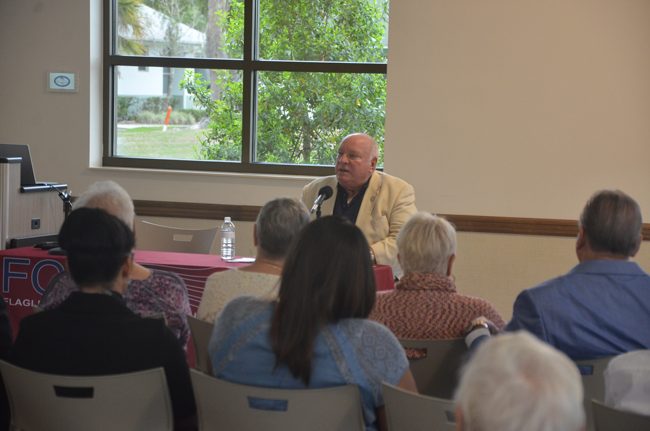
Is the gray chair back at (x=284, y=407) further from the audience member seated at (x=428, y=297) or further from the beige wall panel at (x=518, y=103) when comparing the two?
the beige wall panel at (x=518, y=103)

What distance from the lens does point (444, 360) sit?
8.74 ft

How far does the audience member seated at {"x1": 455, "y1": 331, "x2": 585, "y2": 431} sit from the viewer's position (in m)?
1.13

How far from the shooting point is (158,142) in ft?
21.6

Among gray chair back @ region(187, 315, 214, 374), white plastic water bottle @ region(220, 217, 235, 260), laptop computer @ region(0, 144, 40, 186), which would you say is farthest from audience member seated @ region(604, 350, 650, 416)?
laptop computer @ region(0, 144, 40, 186)

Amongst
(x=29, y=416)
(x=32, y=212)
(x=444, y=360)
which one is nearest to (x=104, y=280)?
(x=29, y=416)

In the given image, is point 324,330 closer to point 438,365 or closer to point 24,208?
point 438,365

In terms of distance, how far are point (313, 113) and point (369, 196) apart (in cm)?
151

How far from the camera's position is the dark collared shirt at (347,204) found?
4.91m

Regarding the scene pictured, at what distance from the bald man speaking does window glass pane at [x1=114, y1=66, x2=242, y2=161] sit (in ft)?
5.46

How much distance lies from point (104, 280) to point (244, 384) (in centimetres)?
48

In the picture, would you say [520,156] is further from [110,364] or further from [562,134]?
[110,364]

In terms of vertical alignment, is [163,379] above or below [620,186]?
below

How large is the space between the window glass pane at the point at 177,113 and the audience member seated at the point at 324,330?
14.0 feet

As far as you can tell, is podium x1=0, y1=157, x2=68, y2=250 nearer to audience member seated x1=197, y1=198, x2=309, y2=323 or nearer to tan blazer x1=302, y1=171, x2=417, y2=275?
tan blazer x1=302, y1=171, x2=417, y2=275
